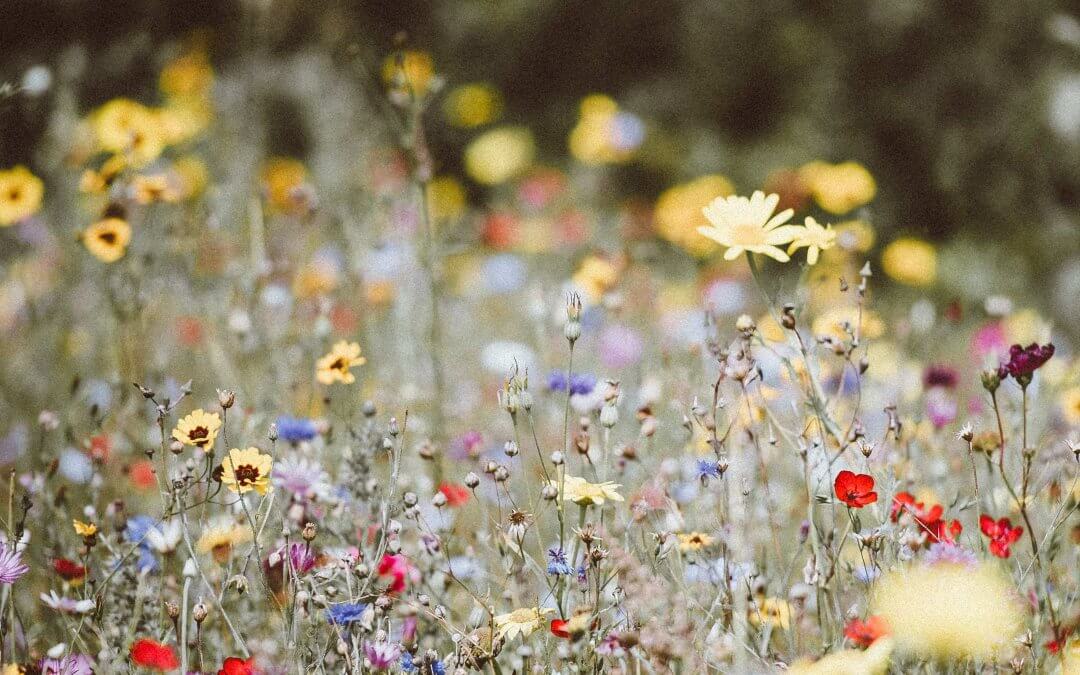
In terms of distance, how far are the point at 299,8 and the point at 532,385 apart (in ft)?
10.6

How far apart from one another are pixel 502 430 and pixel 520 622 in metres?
1.06

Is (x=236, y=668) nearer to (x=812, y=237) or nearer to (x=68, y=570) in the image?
(x=68, y=570)

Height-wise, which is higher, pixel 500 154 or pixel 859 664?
pixel 500 154

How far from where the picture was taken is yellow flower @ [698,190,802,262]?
109 cm

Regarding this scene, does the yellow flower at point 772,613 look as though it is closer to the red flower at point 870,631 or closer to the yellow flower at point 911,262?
the red flower at point 870,631

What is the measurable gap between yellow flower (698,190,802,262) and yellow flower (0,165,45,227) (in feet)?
4.61

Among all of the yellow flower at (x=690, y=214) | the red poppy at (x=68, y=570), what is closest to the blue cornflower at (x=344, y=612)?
the red poppy at (x=68, y=570)

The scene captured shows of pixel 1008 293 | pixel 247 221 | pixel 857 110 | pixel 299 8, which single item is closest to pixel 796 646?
pixel 247 221

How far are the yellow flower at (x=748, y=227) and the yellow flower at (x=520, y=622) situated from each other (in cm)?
45

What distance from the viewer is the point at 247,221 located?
277 centimetres

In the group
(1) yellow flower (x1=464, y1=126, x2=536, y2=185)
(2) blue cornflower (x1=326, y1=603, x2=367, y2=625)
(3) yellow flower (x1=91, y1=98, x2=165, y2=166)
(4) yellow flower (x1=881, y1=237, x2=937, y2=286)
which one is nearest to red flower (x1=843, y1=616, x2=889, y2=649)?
(2) blue cornflower (x1=326, y1=603, x2=367, y2=625)

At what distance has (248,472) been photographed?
1.12 metres

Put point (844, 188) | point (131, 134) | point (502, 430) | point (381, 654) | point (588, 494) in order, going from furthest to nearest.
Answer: point (844, 188)
point (502, 430)
point (131, 134)
point (588, 494)
point (381, 654)

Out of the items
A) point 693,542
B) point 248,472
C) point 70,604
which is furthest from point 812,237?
point 70,604
